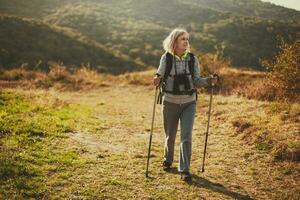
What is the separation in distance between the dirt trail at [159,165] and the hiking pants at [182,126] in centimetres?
42

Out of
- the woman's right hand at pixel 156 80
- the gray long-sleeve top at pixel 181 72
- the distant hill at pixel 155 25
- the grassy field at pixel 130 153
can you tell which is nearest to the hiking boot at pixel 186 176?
the grassy field at pixel 130 153

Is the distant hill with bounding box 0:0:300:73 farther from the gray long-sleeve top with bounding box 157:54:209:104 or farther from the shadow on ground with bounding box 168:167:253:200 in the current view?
the shadow on ground with bounding box 168:167:253:200

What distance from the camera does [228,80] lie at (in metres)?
Result: 22.0

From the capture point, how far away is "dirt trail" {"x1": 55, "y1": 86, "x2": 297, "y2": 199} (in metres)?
7.05

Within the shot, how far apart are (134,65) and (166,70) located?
3340cm

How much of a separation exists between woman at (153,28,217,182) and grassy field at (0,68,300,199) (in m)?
0.69

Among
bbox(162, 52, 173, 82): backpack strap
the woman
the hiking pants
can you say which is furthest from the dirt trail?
bbox(162, 52, 173, 82): backpack strap

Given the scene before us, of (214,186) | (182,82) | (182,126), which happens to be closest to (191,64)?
(182,82)

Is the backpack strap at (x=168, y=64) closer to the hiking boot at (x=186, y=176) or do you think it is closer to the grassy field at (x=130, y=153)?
the hiking boot at (x=186, y=176)

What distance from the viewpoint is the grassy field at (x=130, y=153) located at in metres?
7.02

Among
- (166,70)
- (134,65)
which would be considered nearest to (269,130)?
(166,70)

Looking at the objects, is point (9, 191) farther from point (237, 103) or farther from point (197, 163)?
point (237, 103)

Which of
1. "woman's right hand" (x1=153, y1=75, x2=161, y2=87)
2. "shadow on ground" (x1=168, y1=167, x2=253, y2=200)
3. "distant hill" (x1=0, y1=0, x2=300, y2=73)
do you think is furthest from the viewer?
"distant hill" (x1=0, y1=0, x2=300, y2=73)

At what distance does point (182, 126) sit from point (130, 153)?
224cm
